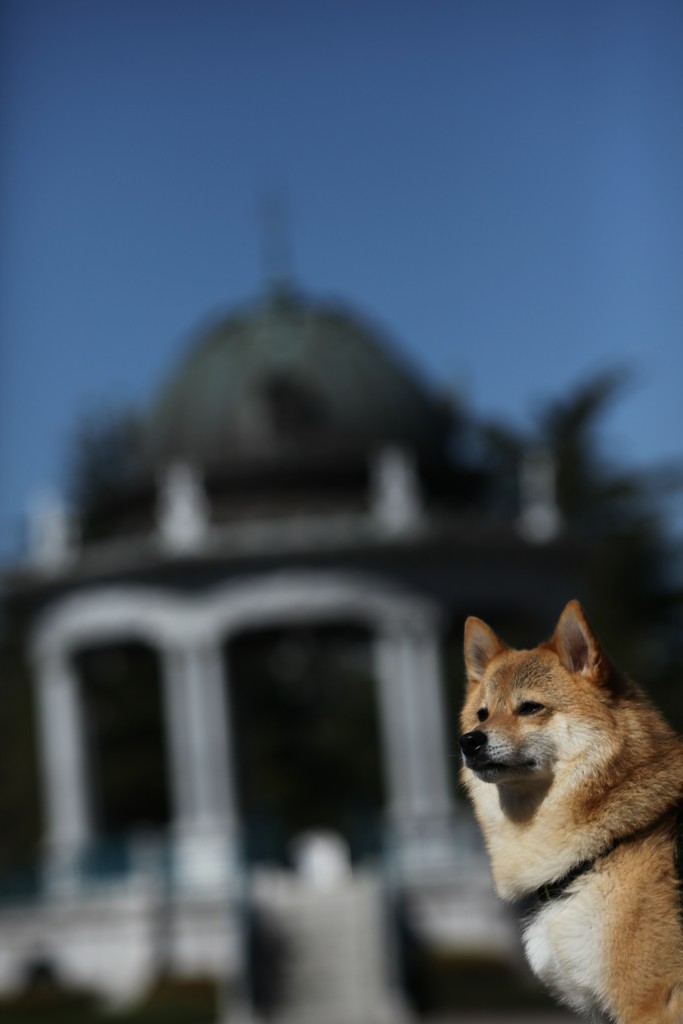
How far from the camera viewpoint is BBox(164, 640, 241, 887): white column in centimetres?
4122

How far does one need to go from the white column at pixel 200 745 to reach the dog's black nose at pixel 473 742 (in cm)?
3314

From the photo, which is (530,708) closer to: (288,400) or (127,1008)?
(127,1008)

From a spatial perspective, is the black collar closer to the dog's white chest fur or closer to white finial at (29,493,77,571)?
the dog's white chest fur

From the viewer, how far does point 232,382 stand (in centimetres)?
4309

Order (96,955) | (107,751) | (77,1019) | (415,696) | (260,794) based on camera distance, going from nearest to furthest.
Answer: (77,1019)
(96,955)
(415,696)
(107,751)
(260,794)

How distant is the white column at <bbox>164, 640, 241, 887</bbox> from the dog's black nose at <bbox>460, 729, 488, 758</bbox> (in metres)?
33.1

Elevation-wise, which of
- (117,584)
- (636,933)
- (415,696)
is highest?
(117,584)

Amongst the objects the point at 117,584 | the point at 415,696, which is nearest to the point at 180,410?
the point at 117,584

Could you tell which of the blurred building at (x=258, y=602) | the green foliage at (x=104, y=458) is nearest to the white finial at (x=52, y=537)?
the blurred building at (x=258, y=602)

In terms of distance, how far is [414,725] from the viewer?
136ft

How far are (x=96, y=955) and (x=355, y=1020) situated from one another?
8.09 m

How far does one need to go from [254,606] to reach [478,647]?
3276 centimetres

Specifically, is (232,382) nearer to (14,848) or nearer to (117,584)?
(117,584)

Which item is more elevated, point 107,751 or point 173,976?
point 107,751
